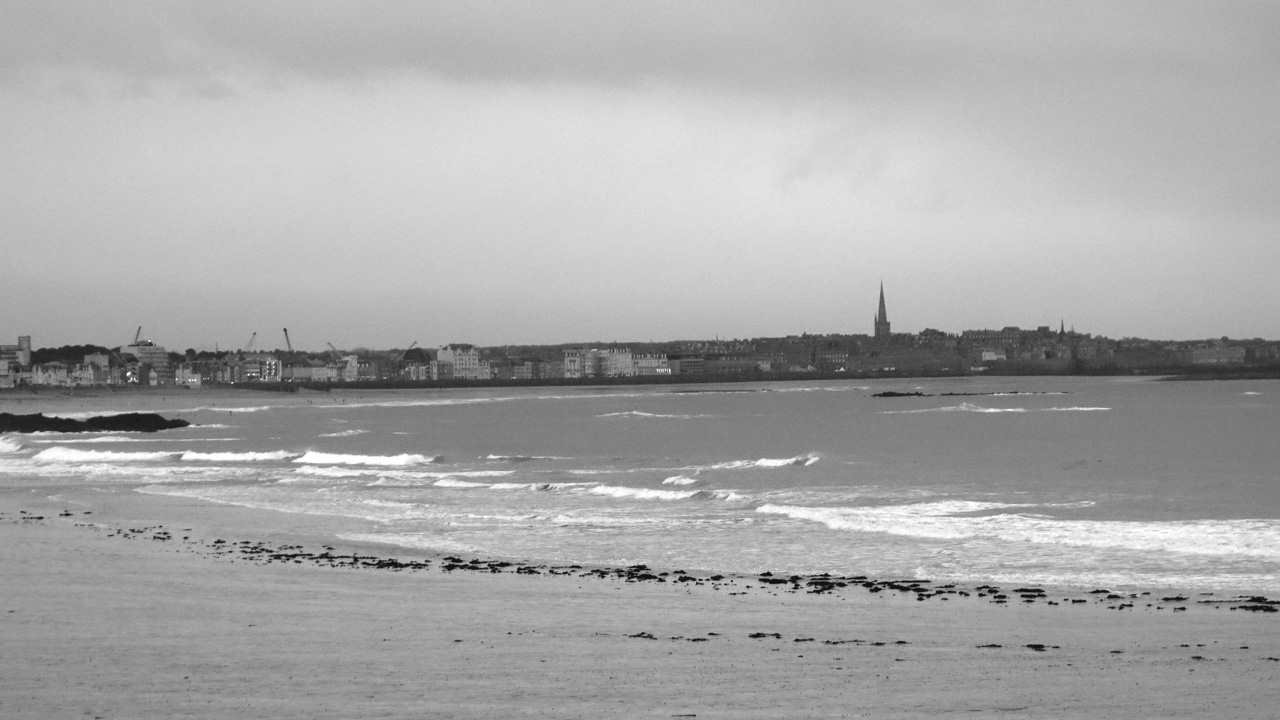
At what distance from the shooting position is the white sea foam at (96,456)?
1753 inches

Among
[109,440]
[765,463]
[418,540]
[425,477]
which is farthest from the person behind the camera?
[109,440]

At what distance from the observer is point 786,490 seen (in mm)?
29891

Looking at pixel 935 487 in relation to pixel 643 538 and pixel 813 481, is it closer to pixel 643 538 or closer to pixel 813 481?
pixel 813 481

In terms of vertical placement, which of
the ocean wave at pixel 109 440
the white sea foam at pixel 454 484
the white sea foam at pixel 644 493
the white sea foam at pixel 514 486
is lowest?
the ocean wave at pixel 109 440

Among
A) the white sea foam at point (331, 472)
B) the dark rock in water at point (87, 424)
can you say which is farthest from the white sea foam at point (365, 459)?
the dark rock in water at point (87, 424)

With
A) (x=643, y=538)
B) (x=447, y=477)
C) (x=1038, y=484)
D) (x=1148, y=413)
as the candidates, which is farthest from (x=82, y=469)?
(x=1148, y=413)

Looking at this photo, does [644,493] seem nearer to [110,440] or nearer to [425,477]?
[425,477]

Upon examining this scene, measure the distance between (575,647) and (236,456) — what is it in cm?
3739

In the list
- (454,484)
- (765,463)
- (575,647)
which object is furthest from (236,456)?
(575,647)

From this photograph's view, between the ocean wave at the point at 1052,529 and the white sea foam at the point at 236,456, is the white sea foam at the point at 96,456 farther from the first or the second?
the ocean wave at the point at 1052,529

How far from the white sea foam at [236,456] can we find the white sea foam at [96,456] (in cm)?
67

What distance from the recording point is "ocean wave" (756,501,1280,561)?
18578mm

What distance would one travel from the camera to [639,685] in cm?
961

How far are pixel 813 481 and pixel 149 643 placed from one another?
23288 millimetres
